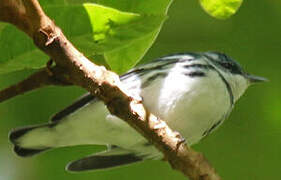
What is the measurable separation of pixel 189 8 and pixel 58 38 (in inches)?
63.8

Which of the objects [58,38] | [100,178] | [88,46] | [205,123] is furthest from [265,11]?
[58,38]

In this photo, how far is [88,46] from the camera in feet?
4.21

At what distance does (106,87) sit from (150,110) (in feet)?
3.80

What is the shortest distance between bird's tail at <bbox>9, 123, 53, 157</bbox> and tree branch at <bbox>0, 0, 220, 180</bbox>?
1234 millimetres

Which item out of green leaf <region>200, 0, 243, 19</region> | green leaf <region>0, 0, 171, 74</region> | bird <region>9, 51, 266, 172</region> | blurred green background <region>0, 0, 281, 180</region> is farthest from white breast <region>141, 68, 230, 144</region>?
green leaf <region>0, 0, 171, 74</region>

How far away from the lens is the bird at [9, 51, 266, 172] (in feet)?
7.61

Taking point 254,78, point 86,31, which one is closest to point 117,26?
point 86,31

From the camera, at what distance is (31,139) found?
2.41 metres

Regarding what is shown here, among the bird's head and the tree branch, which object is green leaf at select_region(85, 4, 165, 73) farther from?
the bird's head

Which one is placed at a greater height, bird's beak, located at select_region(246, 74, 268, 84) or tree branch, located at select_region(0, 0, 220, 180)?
tree branch, located at select_region(0, 0, 220, 180)

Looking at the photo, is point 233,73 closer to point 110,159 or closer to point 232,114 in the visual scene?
point 232,114

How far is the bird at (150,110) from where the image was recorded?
2318 mm

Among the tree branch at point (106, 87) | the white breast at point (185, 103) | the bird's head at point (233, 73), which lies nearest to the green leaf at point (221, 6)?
the tree branch at point (106, 87)

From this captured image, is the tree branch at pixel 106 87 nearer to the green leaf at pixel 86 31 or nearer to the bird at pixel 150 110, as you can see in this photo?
the green leaf at pixel 86 31
